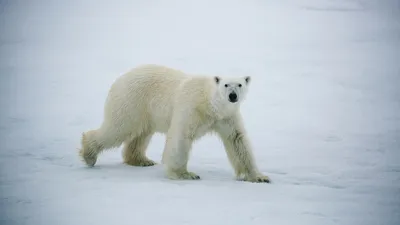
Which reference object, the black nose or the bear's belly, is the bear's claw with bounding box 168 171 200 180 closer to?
the bear's belly

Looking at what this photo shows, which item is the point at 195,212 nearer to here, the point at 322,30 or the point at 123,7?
the point at 322,30

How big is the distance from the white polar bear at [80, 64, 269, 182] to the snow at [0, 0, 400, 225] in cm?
27

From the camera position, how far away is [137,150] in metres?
7.51

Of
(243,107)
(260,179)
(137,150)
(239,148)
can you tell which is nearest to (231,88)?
(239,148)

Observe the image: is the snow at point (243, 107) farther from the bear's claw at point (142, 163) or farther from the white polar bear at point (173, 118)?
the white polar bear at point (173, 118)

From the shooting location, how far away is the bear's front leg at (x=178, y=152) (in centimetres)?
650

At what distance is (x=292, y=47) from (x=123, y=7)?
890 centimetres

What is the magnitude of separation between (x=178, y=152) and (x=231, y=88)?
968 mm

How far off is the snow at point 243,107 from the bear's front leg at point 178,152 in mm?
190

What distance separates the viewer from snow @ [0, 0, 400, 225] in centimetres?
571

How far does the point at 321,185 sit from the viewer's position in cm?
661

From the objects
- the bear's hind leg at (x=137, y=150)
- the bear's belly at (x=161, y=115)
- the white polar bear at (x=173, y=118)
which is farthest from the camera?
the bear's hind leg at (x=137, y=150)

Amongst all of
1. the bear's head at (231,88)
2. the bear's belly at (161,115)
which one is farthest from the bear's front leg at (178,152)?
the bear's head at (231,88)

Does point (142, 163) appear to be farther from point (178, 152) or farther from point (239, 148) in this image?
point (239, 148)
